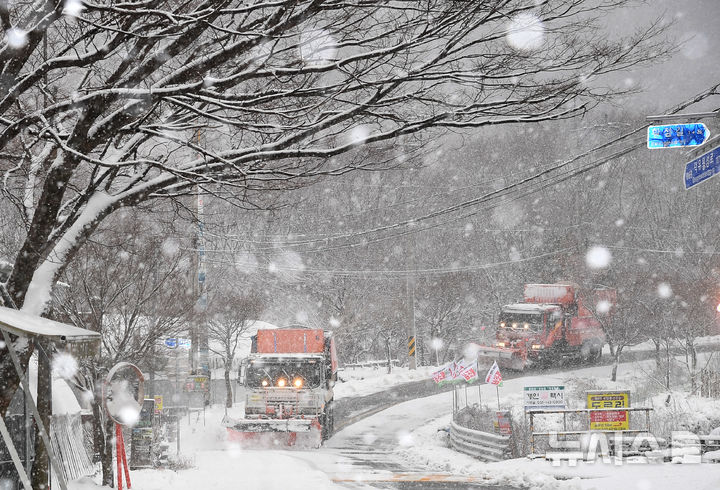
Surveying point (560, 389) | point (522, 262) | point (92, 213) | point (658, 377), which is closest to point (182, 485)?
point (92, 213)

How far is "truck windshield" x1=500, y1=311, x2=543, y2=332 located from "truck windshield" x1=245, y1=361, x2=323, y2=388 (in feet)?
48.6

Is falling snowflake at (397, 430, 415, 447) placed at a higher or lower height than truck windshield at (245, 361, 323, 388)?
lower

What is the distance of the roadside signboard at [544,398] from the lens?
16.3 meters

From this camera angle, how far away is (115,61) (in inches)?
328

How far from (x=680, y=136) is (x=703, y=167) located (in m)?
1.20

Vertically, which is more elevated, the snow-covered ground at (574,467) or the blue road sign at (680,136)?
the blue road sign at (680,136)

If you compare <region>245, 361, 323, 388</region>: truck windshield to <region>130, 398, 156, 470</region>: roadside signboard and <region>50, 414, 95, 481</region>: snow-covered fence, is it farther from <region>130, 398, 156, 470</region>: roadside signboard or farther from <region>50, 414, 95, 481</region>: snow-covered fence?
<region>130, 398, 156, 470</region>: roadside signboard

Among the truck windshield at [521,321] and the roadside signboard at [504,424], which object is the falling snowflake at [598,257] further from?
the roadside signboard at [504,424]

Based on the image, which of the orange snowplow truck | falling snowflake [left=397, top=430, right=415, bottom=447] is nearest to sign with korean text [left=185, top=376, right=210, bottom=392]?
falling snowflake [left=397, top=430, right=415, bottom=447]

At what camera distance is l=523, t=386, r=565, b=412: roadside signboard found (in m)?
16.3

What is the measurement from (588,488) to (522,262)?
35867 millimetres

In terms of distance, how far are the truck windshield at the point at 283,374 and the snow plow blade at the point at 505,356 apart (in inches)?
528

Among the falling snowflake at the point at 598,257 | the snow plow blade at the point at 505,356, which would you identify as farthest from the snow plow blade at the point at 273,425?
the falling snowflake at the point at 598,257

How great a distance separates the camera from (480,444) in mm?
16875
